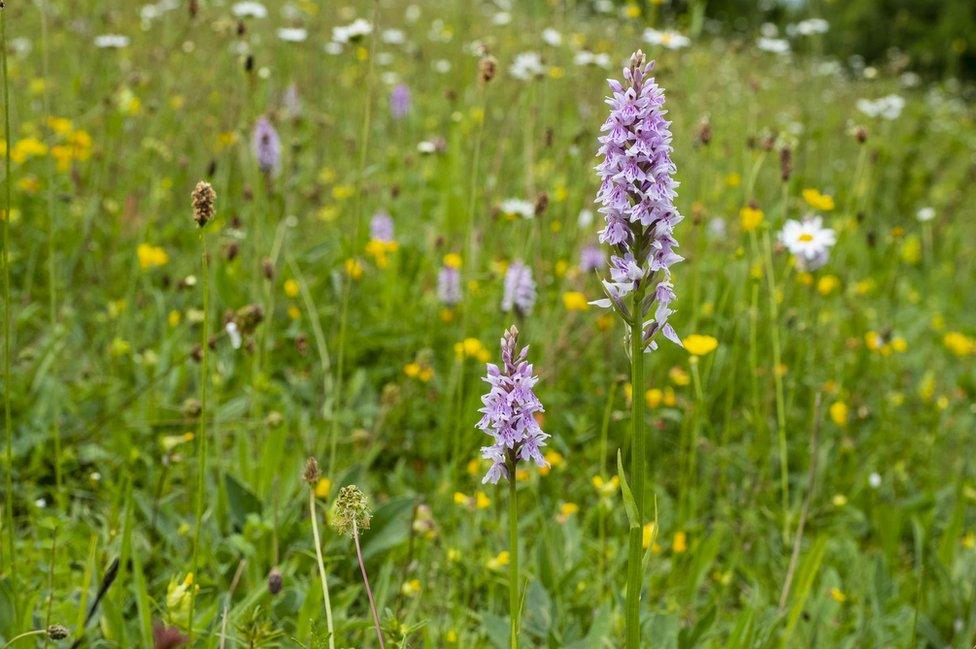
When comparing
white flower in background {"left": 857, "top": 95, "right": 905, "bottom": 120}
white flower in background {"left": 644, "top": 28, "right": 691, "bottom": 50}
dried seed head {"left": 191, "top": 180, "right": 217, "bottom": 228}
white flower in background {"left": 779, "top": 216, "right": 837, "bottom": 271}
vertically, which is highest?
dried seed head {"left": 191, "top": 180, "right": 217, "bottom": 228}

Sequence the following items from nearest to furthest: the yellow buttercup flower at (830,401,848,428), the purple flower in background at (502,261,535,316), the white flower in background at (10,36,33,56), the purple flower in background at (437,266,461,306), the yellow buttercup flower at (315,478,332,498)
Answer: the yellow buttercup flower at (315,478,332,498) < the purple flower in background at (502,261,535,316) < the yellow buttercup flower at (830,401,848,428) < the purple flower in background at (437,266,461,306) < the white flower in background at (10,36,33,56)

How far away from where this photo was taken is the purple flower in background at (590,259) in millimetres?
2885

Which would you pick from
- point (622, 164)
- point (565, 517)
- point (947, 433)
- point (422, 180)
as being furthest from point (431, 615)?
point (422, 180)

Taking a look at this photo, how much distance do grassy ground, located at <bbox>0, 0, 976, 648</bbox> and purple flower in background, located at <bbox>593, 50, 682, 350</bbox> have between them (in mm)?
319

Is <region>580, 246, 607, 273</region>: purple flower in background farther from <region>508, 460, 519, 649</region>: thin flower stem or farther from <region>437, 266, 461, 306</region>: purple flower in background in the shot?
<region>508, 460, 519, 649</region>: thin flower stem

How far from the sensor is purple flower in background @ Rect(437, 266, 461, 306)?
2715mm

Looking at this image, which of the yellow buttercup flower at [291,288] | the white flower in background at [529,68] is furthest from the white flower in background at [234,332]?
the white flower in background at [529,68]

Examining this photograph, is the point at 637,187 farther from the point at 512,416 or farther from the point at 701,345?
the point at 701,345

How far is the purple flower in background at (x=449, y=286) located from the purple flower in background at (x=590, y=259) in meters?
0.43

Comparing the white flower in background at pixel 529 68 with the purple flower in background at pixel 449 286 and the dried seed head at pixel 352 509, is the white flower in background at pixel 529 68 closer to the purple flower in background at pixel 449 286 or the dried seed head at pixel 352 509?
the purple flower in background at pixel 449 286

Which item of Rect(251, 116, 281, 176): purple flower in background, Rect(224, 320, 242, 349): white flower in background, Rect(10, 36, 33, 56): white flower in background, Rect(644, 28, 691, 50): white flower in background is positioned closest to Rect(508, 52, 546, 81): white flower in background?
Rect(644, 28, 691, 50): white flower in background

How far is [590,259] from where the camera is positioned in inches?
114

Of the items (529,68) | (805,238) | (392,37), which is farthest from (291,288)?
(392,37)

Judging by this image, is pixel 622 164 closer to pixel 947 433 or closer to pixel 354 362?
pixel 354 362
